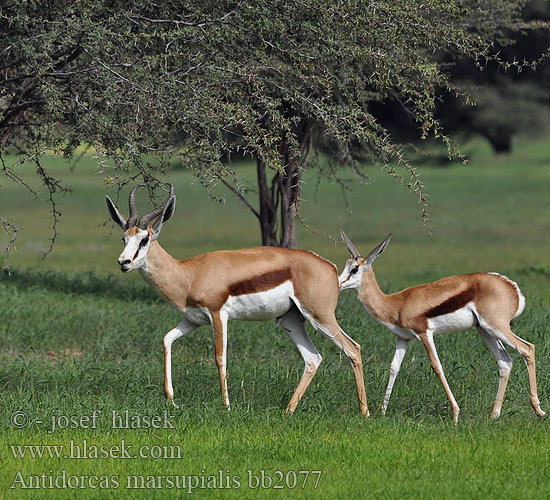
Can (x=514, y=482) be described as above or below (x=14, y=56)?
below

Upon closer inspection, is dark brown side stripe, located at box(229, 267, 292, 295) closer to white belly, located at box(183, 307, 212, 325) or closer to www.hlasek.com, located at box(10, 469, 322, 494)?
white belly, located at box(183, 307, 212, 325)

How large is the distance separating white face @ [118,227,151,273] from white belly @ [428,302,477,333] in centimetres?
249

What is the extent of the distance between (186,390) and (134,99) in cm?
275

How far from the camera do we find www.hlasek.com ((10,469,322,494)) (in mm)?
7375

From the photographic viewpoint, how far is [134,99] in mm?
9539

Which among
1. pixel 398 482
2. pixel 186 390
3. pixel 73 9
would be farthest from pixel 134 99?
pixel 398 482

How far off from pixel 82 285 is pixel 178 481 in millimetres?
10276

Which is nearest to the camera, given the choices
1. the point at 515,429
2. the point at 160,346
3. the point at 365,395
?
the point at 515,429

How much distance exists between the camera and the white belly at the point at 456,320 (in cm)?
923

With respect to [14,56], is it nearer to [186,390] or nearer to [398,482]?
[186,390]

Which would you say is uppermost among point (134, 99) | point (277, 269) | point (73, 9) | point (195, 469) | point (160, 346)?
point (73, 9)

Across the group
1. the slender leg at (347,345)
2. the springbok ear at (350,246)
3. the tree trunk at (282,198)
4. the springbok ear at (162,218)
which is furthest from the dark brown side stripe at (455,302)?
the tree trunk at (282,198)

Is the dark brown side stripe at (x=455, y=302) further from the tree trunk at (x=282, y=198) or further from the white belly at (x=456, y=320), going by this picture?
the tree trunk at (x=282, y=198)

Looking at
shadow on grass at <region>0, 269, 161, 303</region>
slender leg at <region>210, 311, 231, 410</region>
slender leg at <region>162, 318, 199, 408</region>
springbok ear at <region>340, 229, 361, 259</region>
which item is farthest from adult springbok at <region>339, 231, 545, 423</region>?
shadow on grass at <region>0, 269, 161, 303</region>
